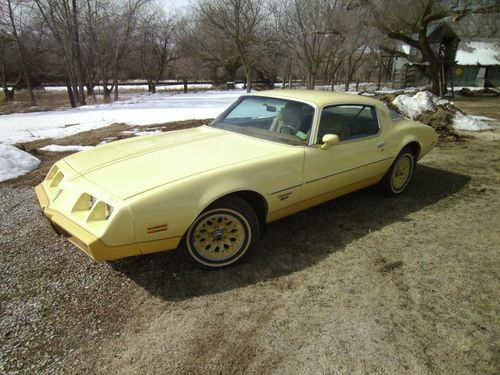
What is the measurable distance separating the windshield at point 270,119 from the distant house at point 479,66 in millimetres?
28337

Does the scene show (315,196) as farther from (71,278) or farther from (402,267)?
(71,278)

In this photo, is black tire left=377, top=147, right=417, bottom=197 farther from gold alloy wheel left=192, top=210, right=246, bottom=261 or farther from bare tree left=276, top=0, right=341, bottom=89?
bare tree left=276, top=0, right=341, bottom=89

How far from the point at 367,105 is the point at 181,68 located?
37.5 metres

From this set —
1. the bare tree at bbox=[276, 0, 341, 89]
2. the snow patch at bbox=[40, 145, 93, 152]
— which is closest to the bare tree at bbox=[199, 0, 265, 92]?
the bare tree at bbox=[276, 0, 341, 89]

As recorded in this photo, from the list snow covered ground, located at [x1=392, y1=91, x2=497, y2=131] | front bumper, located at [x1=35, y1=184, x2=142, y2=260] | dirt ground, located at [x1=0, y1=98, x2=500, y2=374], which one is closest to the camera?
dirt ground, located at [x1=0, y1=98, x2=500, y2=374]

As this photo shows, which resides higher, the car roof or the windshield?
the car roof

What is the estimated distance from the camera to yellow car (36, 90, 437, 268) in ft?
7.80

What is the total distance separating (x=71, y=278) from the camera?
2773mm

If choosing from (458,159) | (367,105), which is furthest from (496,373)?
(458,159)

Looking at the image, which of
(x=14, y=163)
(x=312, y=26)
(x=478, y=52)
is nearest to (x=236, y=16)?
(x=312, y=26)

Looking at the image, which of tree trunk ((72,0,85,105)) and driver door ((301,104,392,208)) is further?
tree trunk ((72,0,85,105))

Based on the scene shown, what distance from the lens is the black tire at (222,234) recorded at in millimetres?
2672

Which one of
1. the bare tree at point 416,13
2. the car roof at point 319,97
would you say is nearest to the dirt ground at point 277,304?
the car roof at point 319,97

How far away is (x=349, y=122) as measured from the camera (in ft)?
12.3
